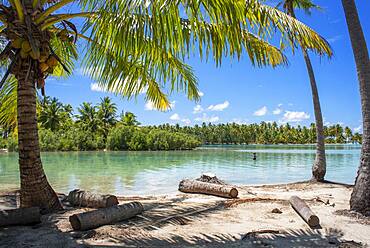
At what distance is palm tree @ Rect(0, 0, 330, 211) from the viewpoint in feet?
15.3

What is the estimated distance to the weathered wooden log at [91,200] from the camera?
6953 mm

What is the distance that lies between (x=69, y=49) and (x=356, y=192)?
7.18 metres

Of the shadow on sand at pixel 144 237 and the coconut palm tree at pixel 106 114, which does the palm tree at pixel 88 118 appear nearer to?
the coconut palm tree at pixel 106 114

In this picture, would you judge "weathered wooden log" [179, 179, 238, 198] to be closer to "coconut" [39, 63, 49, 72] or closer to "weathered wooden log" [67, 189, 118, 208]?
"weathered wooden log" [67, 189, 118, 208]

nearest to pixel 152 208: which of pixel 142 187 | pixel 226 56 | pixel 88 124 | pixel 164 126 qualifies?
pixel 226 56

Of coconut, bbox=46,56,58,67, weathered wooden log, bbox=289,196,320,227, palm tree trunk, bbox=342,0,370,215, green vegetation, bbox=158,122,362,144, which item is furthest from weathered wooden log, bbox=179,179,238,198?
green vegetation, bbox=158,122,362,144

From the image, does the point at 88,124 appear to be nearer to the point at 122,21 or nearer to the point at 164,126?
the point at 164,126

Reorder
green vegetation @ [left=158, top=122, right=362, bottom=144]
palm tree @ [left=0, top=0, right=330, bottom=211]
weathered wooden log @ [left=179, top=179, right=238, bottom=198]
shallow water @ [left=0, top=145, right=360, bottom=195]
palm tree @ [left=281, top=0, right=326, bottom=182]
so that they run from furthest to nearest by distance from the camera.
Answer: green vegetation @ [left=158, top=122, right=362, bottom=144] → shallow water @ [left=0, top=145, right=360, bottom=195] → palm tree @ [left=281, top=0, right=326, bottom=182] → weathered wooden log @ [left=179, top=179, right=238, bottom=198] → palm tree @ [left=0, top=0, right=330, bottom=211]

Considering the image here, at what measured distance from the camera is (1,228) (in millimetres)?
5418

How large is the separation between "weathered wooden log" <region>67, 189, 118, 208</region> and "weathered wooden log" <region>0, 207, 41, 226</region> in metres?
1.51

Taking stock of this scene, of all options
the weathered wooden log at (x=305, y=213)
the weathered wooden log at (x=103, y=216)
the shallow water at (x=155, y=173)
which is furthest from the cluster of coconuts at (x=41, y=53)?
the shallow water at (x=155, y=173)

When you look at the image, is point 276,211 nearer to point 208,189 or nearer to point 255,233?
point 255,233

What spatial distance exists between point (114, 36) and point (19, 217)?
11.0ft

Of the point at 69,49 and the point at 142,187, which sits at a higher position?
the point at 69,49
